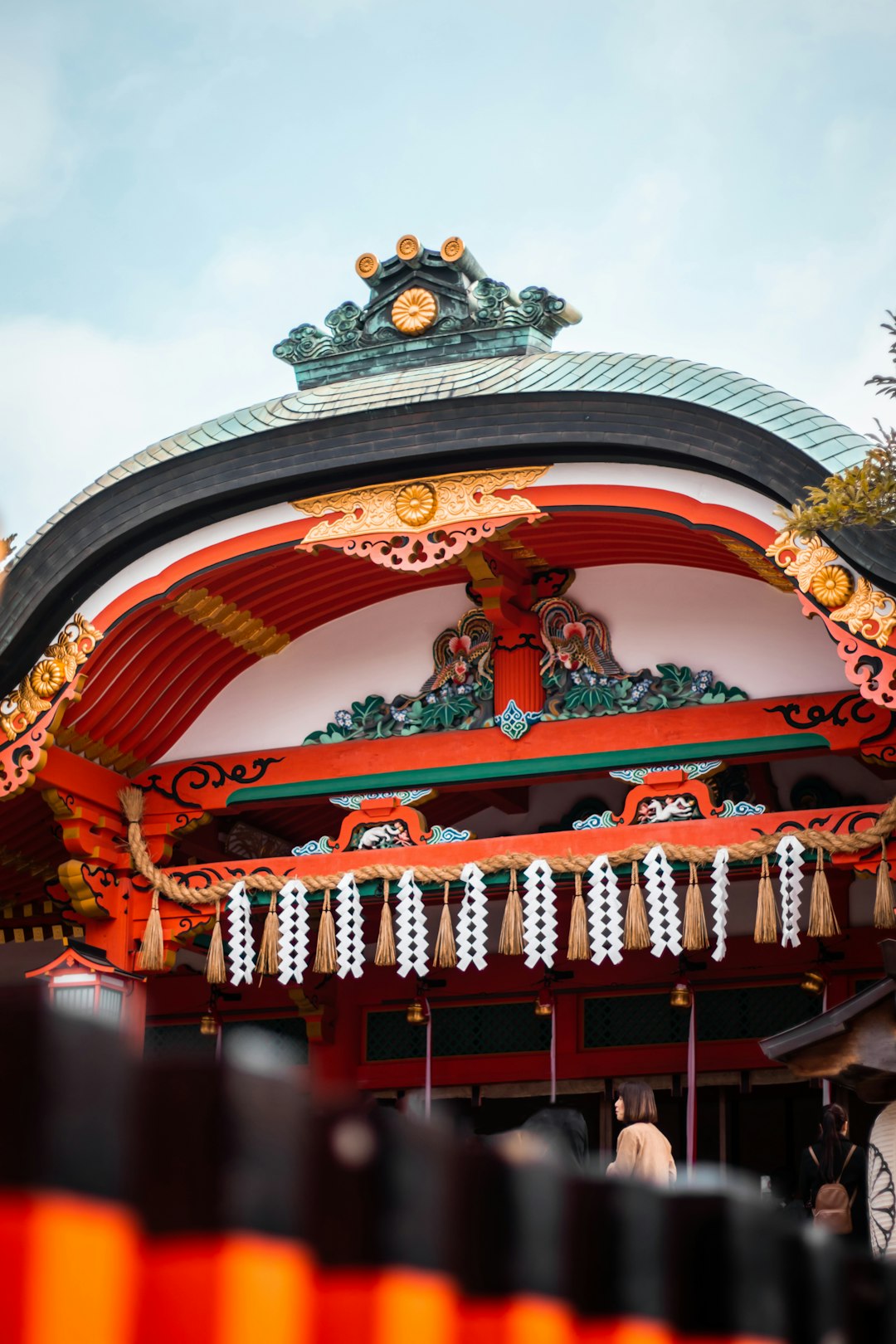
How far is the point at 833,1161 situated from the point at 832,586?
8.40ft

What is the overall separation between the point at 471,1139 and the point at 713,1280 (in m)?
0.30

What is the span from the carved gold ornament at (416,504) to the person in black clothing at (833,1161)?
345cm

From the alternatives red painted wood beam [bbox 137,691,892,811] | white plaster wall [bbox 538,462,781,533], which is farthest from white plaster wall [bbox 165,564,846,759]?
white plaster wall [bbox 538,462,781,533]

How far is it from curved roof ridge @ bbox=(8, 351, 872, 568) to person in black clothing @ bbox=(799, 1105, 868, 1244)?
2943mm

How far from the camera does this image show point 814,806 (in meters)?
9.88

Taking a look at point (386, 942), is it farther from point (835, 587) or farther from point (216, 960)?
point (835, 587)

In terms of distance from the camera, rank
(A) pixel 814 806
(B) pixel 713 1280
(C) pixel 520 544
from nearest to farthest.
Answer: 1. (B) pixel 713 1280
2. (C) pixel 520 544
3. (A) pixel 814 806

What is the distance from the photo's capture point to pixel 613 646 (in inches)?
361

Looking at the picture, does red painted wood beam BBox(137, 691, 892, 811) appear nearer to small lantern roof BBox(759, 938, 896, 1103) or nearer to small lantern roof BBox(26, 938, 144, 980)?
small lantern roof BBox(26, 938, 144, 980)

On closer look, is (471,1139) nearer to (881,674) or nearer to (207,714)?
(881,674)

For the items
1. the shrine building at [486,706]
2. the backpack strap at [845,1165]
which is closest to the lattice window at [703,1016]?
the shrine building at [486,706]

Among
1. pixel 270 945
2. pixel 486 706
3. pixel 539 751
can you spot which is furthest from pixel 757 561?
pixel 270 945

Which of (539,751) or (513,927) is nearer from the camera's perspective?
(513,927)

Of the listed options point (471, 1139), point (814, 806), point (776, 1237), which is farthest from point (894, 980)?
point (814, 806)
